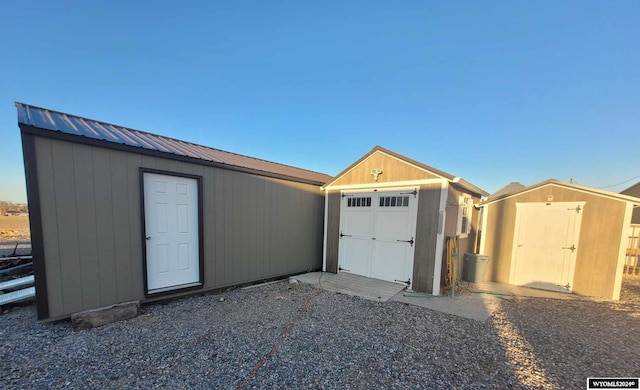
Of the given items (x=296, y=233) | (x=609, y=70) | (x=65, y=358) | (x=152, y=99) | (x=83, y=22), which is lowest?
(x=65, y=358)

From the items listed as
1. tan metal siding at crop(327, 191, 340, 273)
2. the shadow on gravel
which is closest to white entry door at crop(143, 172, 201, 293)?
tan metal siding at crop(327, 191, 340, 273)

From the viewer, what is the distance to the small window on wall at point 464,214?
542cm

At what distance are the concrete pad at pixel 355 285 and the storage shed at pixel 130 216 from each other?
1.29 metres

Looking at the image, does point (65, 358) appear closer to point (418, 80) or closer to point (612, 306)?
point (612, 306)

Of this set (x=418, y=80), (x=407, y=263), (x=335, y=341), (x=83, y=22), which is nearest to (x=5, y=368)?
(x=335, y=341)

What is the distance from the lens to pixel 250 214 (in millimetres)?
5094

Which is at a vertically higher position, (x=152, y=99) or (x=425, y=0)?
(x=425, y=0)

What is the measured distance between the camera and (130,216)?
3.56 meters

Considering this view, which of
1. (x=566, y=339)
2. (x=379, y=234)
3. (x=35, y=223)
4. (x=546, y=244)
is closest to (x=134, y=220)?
(x=35, y=223)

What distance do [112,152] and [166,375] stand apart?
3.21m

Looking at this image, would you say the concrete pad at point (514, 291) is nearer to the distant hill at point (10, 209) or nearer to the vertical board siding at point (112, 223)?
the vertical board siding at point (112, 223)

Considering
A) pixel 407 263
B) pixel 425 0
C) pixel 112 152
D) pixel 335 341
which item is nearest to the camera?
pixel 335 341

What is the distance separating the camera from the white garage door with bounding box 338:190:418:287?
5.00 meters

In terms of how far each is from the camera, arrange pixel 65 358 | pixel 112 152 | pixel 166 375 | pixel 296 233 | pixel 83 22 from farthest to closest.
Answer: pixel 296 233
pixel 83 22
pixel 112 152
pixel 65 358
pixel 166 375
